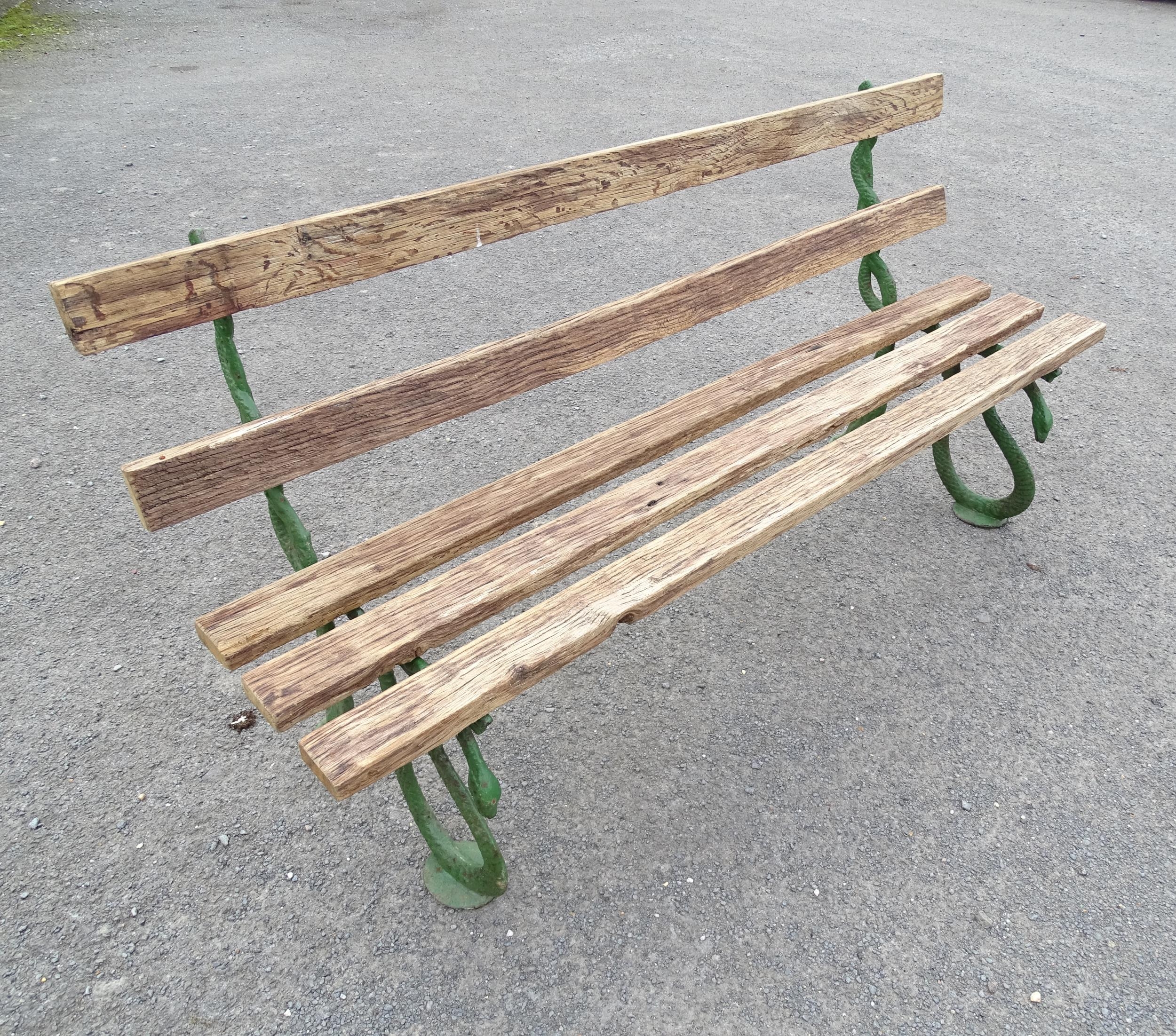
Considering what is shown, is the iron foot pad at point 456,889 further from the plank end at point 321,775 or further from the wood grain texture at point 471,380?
the wood grain texture at point 471,380

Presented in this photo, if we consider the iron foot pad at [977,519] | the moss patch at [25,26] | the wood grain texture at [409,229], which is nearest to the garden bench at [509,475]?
the wood grain texture at [409,229]

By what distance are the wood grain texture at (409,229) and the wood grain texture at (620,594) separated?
0.72 meters

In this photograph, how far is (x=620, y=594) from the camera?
1.76 meters

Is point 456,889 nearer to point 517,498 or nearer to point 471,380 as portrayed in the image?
→ point 517,498

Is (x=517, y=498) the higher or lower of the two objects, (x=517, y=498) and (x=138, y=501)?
the lower

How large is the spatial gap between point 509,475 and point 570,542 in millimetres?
321

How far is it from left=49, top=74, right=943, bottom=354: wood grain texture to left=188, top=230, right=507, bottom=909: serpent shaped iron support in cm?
10

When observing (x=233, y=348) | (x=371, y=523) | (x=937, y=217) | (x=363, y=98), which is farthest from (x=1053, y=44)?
(x=233, y=348)

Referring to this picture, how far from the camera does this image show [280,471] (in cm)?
186

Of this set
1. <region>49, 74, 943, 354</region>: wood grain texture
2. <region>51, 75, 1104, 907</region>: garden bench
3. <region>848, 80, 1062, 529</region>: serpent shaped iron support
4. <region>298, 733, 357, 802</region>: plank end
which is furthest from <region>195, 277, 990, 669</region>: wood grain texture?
<region>49, 74, 943, 354</region>: wood grain texture

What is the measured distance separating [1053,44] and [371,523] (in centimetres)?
702

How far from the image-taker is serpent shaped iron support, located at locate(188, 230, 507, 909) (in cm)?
172

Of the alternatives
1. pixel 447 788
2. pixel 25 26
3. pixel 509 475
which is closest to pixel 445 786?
pixel 447 788

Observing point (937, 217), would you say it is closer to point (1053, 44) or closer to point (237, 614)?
point (237, 614)
